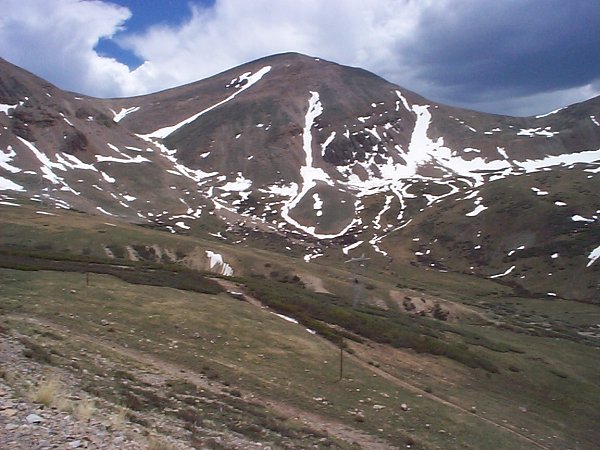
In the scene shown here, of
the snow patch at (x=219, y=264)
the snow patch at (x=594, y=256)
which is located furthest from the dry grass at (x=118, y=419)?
the snow patch at (x=594, y=256)

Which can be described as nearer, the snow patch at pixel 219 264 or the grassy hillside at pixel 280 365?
the grassy hillside at pixel 280 365

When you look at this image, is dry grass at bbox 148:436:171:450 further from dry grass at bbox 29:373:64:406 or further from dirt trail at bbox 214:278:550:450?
dirt trail at bbox 214:278:550:450

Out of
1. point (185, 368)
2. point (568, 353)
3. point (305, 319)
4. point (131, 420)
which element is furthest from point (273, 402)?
point (568, 353)

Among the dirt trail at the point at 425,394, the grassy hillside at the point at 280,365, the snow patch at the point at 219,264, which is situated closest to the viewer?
the grassy hillside at the point at 280,365

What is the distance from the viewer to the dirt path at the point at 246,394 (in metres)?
25.0

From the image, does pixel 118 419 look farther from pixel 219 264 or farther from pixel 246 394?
pixel 219 264

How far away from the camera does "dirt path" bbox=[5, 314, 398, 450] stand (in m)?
25.0

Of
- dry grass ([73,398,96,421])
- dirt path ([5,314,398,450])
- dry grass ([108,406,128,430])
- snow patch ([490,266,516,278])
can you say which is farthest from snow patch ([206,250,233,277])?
snow patch ([490,266,516,278])

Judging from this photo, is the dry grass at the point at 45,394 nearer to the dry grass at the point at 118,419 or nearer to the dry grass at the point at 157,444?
the dry grass at the point at 118,419

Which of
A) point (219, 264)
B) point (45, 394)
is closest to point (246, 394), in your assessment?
point (45, 394)

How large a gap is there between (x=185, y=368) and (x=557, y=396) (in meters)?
33.5

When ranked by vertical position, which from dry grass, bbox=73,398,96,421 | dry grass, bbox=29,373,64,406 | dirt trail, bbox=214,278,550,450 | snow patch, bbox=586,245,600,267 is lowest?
dirt trail, bbox=214,278,550,450

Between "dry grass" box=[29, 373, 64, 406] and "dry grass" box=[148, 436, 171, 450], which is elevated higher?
"dry grass" box=[29, 373, 64, 406]

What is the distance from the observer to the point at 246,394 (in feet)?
88.0
